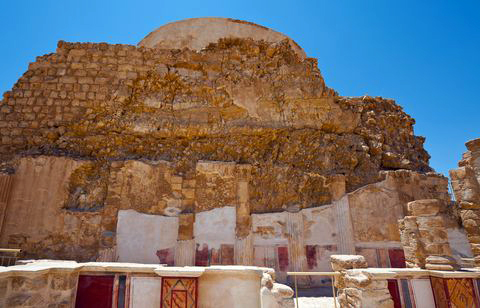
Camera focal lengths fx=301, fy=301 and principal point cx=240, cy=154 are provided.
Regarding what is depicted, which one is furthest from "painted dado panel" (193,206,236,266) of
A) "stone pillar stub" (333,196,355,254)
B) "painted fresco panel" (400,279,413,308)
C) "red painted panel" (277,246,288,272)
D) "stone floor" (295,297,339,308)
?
"painted fresco panel" (400,279,413,308)

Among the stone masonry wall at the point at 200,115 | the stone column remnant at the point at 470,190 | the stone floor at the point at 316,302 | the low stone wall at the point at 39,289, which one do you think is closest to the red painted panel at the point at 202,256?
the stone masonry wall at the point at 200,115

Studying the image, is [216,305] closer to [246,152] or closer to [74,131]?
[246,152]

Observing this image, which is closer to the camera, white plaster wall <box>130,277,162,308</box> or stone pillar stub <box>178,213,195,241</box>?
white plaster wall <box>130,277,162,308</box>

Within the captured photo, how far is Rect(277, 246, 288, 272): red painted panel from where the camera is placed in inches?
→ 262

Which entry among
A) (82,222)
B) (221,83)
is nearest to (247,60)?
(221,83)

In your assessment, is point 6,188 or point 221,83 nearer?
point 6,188

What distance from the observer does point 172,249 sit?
6684 millimetres

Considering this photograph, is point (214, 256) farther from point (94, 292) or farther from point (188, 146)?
point (94, 292)

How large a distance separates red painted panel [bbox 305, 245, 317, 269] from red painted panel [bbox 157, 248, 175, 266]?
9.82 ft

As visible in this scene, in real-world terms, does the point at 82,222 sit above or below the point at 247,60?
below

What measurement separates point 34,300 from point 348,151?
7296 millimetres

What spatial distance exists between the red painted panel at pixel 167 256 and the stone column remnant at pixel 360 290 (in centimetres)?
362

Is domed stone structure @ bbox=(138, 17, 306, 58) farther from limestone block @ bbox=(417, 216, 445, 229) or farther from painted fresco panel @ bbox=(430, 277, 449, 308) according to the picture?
painted fresco panel @ bbox=(430, 277, 449, 308)

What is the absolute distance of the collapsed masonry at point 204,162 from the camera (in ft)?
22.0
